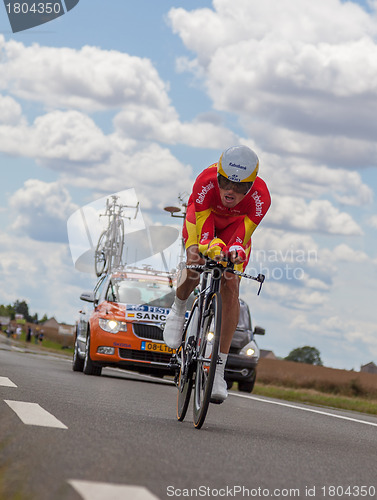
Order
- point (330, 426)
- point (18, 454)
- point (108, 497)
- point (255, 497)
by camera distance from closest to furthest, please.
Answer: point (108, 497) < point (255, 497) < point (18, 454) < point (330, 426)

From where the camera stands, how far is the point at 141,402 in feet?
32.1

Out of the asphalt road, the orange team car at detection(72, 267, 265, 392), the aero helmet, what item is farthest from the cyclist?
the orange team car at detection(72, 267, 265, 392)

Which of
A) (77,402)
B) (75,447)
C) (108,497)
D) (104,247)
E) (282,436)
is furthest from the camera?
(104,247)

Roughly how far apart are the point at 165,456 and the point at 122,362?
35.1 feet

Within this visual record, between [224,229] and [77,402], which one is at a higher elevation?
[224,229]

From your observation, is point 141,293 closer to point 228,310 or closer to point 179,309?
point 179,309

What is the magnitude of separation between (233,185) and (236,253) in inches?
21.0

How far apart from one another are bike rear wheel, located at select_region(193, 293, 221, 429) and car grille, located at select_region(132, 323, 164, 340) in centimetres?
820

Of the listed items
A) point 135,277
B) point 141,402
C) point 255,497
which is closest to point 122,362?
point 135,277

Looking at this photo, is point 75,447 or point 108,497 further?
point 75,447

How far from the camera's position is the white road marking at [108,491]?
11.8ft

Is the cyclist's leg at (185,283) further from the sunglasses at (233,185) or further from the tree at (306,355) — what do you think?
the tree at (306,355)

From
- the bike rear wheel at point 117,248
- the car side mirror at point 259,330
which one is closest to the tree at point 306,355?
the bike rear wheel at point 117,248

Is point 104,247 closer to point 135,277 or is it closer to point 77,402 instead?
point 135,277
